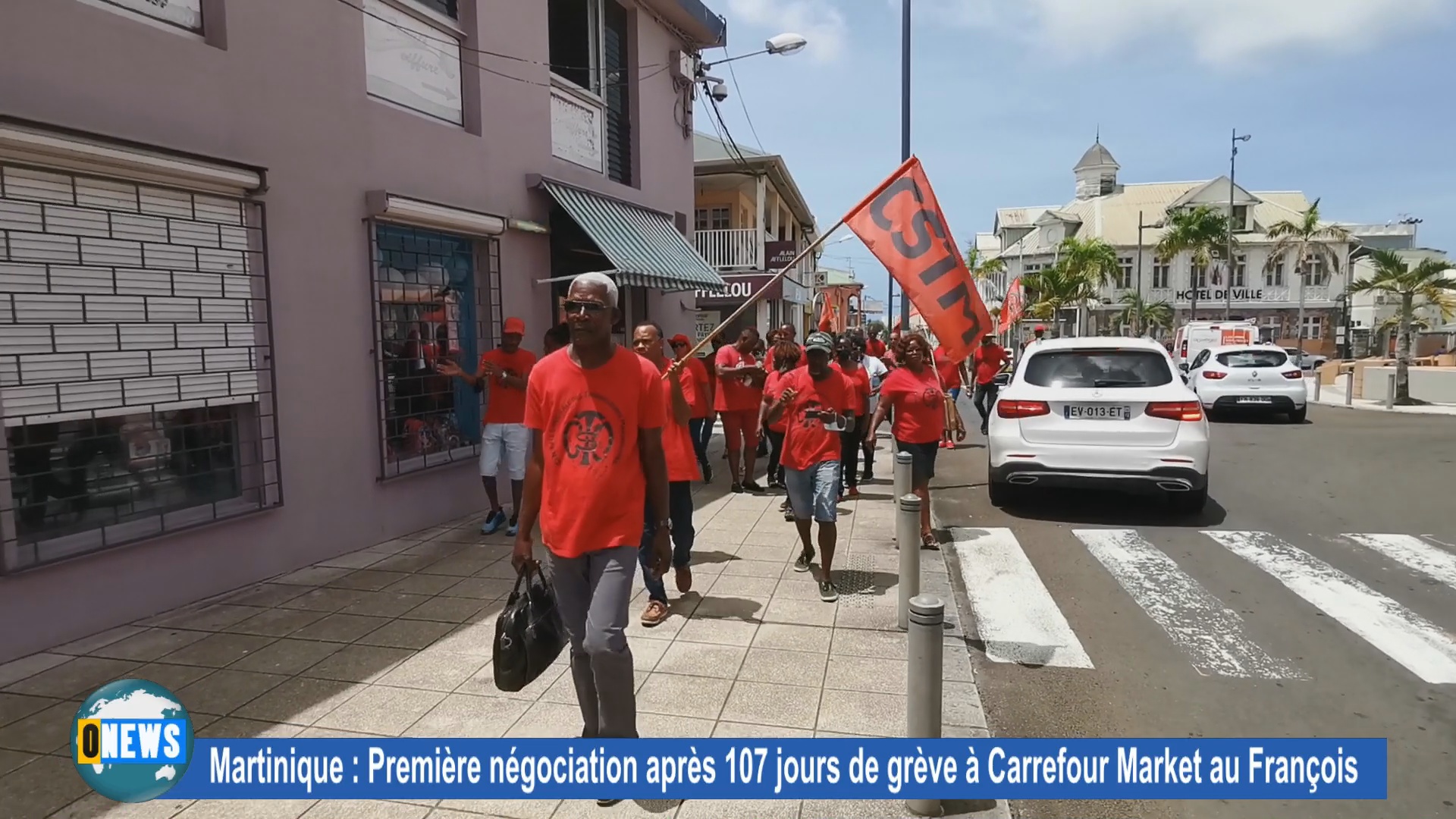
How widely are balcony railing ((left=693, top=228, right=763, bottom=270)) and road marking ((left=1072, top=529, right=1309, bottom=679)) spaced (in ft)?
50.4

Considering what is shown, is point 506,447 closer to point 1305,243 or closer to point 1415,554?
point 1415,554

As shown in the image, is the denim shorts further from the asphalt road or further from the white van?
the white van

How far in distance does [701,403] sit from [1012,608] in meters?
4.44

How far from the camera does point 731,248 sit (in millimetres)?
21672

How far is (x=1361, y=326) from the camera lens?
54031mm

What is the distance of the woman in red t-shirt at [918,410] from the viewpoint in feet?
21.1

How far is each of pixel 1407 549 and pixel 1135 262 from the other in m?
48.7

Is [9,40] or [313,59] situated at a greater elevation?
[313,59]

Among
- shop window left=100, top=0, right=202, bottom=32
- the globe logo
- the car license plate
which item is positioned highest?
shop window left=100, top=0, right=202, bottom=32

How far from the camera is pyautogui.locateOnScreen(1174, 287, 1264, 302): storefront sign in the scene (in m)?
49.1

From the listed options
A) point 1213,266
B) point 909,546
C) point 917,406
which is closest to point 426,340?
point 917,406

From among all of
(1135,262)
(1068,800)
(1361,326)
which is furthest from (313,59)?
(1361,326)

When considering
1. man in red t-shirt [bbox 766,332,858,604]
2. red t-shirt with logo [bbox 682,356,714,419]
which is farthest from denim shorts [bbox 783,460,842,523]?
red t-shirt with logo [bbox 682,356,714,419]

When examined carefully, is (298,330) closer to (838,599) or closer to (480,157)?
(480,157)
